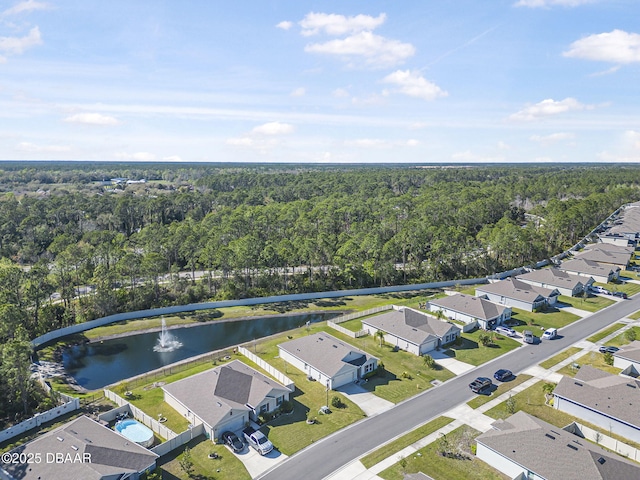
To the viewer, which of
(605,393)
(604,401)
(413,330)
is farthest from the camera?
(413,330)

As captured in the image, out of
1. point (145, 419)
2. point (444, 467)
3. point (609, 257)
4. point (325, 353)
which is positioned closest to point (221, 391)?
point (145, 419)

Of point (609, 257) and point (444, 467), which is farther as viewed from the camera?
point (609, 257)

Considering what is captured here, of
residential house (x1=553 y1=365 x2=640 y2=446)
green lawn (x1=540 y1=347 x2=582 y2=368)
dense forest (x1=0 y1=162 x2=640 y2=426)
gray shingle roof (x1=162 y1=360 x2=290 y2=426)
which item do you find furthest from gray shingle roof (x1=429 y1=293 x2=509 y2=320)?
gray shingle roof (x1=162 y1=360 x2=290 y2=426)

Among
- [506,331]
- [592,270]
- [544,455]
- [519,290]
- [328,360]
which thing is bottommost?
[506,331]

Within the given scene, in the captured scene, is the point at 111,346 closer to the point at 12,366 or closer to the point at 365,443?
the point at 12,366

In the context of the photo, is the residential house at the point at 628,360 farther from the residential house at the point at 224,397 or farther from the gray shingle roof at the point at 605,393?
the residential house at the point at 224,397

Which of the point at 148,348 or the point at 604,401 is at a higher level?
the point at 604,401

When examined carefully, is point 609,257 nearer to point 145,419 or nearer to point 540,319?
point 540,319
